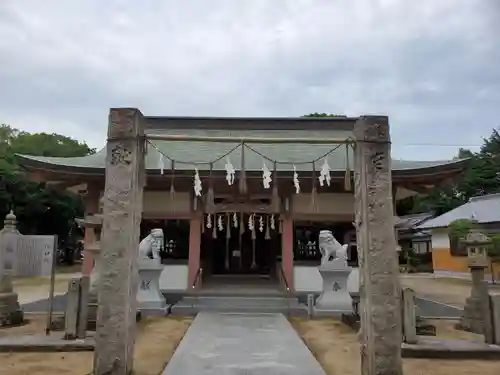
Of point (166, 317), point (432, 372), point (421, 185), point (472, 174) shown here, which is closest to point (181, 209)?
point (166, 317)

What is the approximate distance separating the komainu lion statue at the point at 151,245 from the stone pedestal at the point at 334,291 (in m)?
4.42

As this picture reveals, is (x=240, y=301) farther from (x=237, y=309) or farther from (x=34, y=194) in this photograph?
(x=34, y=194)

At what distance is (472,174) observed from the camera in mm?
36094

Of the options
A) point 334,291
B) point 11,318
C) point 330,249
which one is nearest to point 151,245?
point 11,318

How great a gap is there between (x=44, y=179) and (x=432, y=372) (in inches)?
441

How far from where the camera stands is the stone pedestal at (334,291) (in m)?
10.3

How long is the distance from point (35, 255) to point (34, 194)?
27.1 metres

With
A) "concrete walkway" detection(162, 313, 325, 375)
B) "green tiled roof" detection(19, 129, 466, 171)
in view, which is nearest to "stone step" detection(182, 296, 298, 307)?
"concrete walkway" detection(162, 313, 325, 375)

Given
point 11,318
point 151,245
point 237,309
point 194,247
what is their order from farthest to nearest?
point 194,247 < point 237,309 < point 151,245 < point 11,318

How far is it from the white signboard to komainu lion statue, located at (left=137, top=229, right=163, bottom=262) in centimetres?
287

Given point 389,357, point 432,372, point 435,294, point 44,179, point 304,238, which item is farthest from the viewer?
point 435,294

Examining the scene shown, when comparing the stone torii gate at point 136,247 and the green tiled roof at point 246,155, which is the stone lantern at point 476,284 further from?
the stone torii gate at point 136,247

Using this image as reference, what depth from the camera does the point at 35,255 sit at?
25.4ft

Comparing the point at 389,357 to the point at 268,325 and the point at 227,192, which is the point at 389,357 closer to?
the point at 268,325
